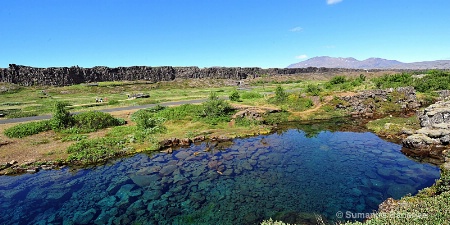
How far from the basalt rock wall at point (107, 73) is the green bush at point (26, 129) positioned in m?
99.6

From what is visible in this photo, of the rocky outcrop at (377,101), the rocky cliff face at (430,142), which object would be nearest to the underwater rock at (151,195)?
the rocky cliff face at (430,142)

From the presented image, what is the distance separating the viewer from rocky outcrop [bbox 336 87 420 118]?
141 feet

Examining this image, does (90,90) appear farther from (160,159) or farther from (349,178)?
(349,178)

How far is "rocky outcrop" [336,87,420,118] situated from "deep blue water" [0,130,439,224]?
62.2 ft

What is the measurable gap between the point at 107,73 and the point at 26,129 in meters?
116

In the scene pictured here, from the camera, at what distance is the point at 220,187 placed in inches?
687

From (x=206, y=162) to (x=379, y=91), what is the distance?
4109 centimetres

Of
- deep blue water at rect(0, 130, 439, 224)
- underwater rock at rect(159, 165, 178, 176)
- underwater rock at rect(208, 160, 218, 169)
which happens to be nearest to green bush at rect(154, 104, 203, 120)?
deep blue water at rect(0, 130, 439, 224)

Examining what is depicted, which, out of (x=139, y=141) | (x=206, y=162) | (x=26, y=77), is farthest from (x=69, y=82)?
(x=206, y=162)

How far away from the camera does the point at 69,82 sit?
12256cm

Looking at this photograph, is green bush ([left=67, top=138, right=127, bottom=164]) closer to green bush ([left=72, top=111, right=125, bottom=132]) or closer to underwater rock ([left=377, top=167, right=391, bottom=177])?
green bush ([left=72, top=111, right=125, bottom=132])

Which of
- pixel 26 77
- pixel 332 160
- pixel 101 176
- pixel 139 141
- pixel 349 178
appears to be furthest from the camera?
pixel 26 77

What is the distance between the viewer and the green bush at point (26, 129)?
29.4 metres

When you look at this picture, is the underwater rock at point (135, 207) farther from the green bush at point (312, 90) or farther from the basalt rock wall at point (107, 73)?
the basalt rock wall at point (107, 73)
